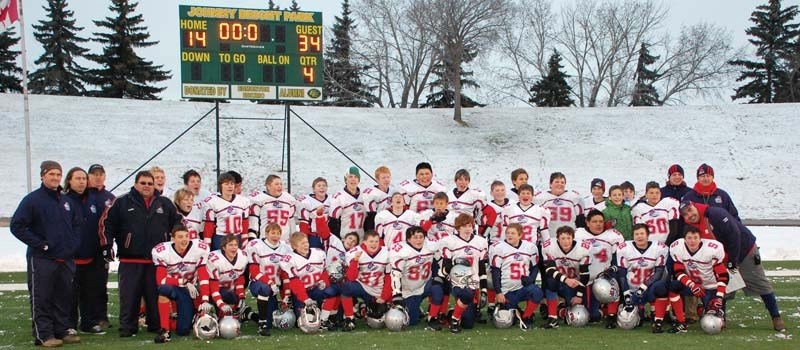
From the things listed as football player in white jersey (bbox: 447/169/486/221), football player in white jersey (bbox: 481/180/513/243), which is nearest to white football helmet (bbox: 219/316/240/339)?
football player in white jersey (bbox: 447/169/486/221)

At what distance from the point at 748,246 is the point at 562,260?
5.74 feet

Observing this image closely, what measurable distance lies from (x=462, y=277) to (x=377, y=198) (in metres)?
1.89

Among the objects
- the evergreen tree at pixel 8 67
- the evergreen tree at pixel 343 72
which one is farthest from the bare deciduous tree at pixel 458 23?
the evergreen tree at pixel 8 67

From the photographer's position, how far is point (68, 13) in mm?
36781

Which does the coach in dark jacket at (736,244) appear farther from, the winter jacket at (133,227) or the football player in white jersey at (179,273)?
the winter jacket at (133,227)

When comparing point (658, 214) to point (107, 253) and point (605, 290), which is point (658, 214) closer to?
point (605, 290)

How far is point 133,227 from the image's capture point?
7074 mm

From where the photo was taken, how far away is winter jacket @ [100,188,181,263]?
706 centimetres

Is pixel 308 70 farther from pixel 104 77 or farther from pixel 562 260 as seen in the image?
pixel 104 77

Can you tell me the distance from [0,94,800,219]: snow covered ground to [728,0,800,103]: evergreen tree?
40.4 ft

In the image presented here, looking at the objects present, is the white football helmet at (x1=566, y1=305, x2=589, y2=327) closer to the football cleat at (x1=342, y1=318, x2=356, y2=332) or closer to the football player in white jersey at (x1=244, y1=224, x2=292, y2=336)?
the football cleat at (x1=342, y1=318, x2=356, y2=332)

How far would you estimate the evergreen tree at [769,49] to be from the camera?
39.9m

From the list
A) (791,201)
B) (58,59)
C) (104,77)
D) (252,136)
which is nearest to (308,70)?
(252,136)

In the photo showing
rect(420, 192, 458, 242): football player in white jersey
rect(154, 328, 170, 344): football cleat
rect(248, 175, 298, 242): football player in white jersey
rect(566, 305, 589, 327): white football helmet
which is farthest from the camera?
rect(248, 175, 298, 242): football player in white jersey
